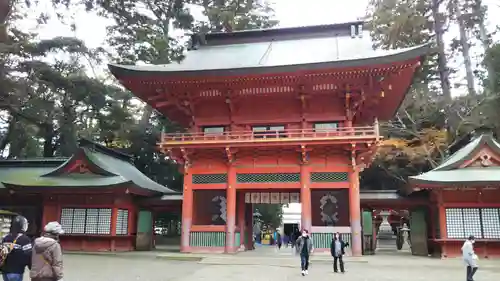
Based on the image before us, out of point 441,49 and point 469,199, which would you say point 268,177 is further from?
point 441,49

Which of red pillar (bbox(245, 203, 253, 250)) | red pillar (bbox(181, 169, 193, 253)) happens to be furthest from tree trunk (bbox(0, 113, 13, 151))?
red pillar (bbox(245, 203, 253, 250))

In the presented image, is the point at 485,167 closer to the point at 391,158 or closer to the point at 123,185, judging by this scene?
the point at 391,158

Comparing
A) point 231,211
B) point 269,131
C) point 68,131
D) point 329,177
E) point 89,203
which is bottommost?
point 231,211

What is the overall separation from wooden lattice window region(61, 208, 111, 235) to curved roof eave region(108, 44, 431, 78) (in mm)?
7098

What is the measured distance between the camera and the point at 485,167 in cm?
1734

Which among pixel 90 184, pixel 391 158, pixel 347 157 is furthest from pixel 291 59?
pixel 391 158

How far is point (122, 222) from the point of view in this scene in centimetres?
2034

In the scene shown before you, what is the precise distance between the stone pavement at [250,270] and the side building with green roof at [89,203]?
342 cm

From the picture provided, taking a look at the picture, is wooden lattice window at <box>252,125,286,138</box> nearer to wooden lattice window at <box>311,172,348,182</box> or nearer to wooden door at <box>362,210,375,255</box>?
wooden lattice window at <box>311,172,348,182</box>

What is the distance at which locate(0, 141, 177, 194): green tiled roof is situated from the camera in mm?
19891

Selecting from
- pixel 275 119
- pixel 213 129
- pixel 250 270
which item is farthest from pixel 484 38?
pixel 250 270

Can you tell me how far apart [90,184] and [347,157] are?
1218cm

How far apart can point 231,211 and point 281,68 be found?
259 inches

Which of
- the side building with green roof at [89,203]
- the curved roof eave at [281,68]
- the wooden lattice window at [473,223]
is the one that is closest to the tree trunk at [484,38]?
the wooden lattice window at [473,223]
